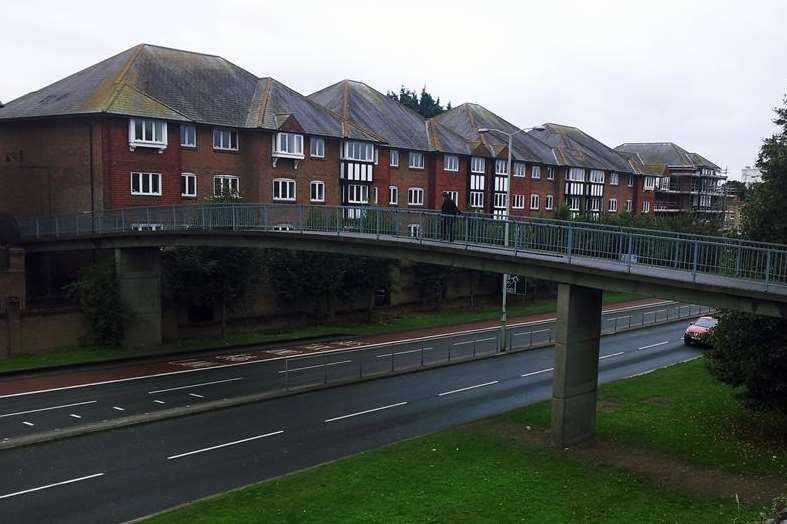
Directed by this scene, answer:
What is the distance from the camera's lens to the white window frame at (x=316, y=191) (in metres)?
47.7

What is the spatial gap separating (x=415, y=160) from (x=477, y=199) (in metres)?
8.90

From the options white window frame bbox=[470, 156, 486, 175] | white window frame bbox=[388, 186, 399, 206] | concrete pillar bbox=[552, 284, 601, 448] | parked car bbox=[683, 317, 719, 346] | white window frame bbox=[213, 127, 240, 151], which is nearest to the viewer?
concrete pillar bbox=[552, 284, 601, 448]

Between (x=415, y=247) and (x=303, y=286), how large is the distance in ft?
59.9

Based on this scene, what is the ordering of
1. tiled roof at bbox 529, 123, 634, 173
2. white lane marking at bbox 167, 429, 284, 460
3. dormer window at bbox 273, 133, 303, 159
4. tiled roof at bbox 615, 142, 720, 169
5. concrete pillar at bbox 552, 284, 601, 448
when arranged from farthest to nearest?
tiled roof at bbox 615, 142, 720, 169 → tiled roof at bbox 529, 123, 634, 173 → dormer window at bbox 273, 133, 303, 159 → concrete pillar at bbox 552, 284, 601, 448 → white lane marking at bbox 167, 429, 284, 460

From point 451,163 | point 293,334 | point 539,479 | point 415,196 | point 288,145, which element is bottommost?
point 293,334

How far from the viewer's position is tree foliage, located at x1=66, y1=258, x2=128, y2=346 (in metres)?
31.6

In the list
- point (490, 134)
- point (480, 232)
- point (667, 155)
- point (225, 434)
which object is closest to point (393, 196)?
point (490, 134)

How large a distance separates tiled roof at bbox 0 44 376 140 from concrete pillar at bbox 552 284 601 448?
29.3 metres

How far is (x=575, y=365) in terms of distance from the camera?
60.3 feet

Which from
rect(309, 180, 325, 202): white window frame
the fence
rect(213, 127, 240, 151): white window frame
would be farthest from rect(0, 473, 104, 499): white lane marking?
rect(309, 180, 325, 202): white window frame

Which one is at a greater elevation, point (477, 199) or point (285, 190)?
point (285, 190)

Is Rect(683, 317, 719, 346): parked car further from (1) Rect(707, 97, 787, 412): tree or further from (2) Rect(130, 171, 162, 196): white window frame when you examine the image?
(2) Rect(130, 171, 162, 196): white window frame

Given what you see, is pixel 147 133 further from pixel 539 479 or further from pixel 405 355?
pixel 539 479

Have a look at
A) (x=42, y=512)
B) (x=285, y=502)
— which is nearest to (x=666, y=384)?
(x=285, y=502)
